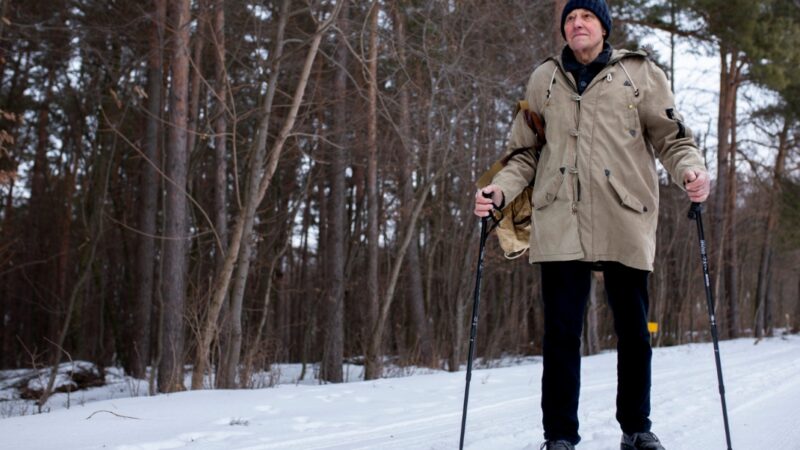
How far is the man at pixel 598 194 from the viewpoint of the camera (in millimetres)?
2596

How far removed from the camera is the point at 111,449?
3480mm

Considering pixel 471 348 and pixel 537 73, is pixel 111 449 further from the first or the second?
pixel 537 73

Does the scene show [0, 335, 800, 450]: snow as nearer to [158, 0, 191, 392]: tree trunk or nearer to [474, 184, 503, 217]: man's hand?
[474, 184, 503, 217]: man's hand

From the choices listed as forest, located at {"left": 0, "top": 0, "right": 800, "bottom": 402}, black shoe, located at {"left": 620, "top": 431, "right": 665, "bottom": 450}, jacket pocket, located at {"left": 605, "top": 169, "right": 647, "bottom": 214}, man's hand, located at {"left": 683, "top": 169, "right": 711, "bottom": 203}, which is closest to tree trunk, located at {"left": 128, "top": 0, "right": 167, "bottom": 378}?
forest, located at {"left": 0, "top": 0, "right": 800, "bottom": 402}

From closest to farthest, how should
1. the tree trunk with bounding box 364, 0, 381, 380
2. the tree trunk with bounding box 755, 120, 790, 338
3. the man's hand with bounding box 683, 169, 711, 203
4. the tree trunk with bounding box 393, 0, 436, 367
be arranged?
the man's hand with bounding box 683, 169, 711, 203, the tree trunk with bounding box 393, 0, 436, 367, the tree trunk with bounding box 364, 0, 381, 380, the tree trunk with bounding box 755, 120, 790, 338

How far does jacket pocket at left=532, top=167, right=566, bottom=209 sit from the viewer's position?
2.67 metres

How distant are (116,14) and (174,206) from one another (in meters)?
4.38

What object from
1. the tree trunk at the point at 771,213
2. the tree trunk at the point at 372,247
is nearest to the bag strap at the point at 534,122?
the tree trunk at the point at 372,247

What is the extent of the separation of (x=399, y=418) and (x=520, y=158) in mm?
2180

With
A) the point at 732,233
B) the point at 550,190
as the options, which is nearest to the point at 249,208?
the point at 550,190

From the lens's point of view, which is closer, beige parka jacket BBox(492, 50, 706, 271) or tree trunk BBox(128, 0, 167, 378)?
beige parka jacket BBox(492, 50, 706, 271)

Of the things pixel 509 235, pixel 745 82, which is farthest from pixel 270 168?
pixel 745 82

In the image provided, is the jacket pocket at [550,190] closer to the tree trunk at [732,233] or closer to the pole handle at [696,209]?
the pole handle at [696,209]

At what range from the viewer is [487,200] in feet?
8.84
